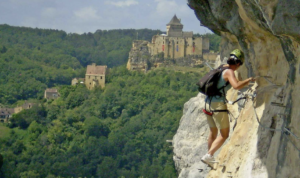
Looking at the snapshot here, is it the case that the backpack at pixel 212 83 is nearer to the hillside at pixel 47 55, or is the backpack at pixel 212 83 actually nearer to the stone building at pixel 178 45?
the stone building at pixel 178 45

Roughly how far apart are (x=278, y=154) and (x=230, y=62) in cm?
146

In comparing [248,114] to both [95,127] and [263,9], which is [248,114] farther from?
[95,127]

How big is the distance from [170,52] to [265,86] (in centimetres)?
8292

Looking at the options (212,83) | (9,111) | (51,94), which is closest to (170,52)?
(51,94)

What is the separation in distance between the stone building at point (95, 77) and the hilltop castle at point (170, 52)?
4.64 m

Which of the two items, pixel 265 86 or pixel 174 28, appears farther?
pixel 174 28

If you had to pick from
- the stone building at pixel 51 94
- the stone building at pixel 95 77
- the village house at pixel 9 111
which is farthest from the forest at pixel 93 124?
the village house at pixel 9 111

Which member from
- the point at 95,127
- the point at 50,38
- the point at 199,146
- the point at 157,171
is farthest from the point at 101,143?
the point at 50,38

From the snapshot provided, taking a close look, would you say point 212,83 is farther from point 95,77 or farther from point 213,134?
point 95,77

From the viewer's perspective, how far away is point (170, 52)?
9162 centimetres

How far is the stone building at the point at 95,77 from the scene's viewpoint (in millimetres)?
88750

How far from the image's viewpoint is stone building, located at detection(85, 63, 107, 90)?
88.8 metres

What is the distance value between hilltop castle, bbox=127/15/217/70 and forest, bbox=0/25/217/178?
2.05 meters

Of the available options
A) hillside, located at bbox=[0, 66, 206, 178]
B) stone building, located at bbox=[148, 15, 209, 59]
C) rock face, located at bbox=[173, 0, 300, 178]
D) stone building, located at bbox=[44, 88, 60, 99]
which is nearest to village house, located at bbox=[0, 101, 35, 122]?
hillside, located at bbox=[0, 66, 206, 178]
